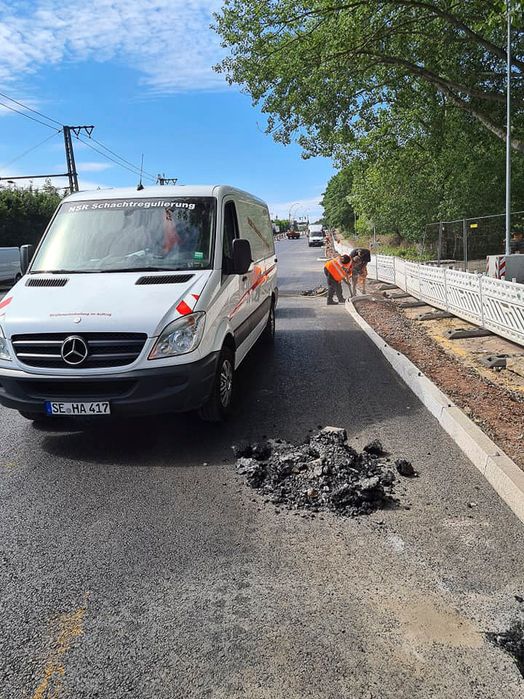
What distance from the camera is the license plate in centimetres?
450

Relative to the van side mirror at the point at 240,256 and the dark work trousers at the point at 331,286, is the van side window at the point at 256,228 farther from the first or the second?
the dark work trousers at the point at 331,286

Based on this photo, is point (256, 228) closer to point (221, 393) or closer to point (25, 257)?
point (25, 257)

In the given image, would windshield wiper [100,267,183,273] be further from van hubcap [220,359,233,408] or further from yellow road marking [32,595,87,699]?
yellow road marking [32,595,87,699]

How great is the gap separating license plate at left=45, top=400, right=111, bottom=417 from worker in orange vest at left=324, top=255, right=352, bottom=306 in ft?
34.4

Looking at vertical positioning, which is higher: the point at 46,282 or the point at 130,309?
the point at 46,282

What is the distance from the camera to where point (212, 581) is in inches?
117

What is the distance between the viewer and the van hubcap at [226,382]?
5301mm

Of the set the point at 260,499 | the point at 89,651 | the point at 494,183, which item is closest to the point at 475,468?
the point at 260,499

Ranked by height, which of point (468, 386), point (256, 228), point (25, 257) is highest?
point (256, 228)

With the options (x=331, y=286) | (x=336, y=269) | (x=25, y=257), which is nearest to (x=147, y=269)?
(x=25, y=257)

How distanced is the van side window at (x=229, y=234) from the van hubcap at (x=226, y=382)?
93 centimetres

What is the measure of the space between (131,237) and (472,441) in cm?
373

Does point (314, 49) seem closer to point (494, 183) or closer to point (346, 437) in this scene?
point (494, 183)

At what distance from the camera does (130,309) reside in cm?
459
